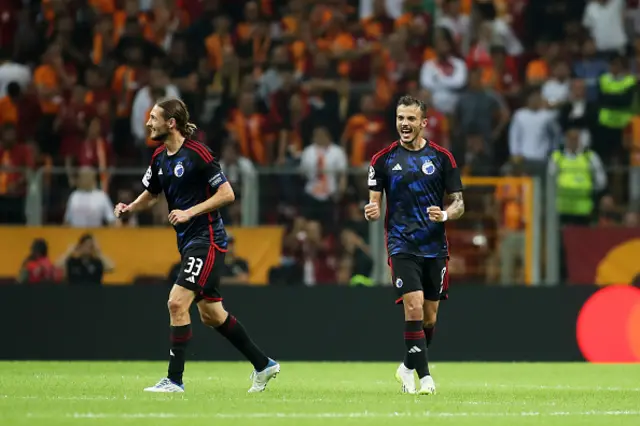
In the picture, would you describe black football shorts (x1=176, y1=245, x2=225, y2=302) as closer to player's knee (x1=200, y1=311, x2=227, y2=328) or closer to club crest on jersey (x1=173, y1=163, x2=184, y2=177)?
player's knee (x1=200, y1=311, x2=227, y2=328)

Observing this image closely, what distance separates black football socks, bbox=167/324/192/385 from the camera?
1031 cm

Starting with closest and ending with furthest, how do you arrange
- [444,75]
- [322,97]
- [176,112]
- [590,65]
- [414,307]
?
[176,112] → [414,307] → [322,97] → [444,75] → [590,65]

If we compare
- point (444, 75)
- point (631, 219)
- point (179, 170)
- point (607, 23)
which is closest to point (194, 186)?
point (179, 170)

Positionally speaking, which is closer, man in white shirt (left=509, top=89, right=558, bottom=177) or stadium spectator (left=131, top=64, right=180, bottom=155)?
man in white shirt (left=509, top=89, right=558, bottom=177)

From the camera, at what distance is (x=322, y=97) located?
20578mm

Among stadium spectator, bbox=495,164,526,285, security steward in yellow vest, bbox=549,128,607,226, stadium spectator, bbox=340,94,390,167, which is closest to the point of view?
stadium spectator, bbox=495,164,526,285

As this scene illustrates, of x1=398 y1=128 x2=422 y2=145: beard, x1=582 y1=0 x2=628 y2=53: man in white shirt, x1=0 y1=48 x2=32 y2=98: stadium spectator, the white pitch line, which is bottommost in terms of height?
the white pitch line

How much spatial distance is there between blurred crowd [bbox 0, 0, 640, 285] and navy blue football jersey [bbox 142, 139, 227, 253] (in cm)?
632

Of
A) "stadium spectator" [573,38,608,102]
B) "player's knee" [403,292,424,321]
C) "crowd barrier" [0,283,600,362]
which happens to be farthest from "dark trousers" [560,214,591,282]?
"player's knee" [403,292,424,321]

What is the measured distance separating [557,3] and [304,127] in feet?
19.3

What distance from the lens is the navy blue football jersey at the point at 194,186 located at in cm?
1048

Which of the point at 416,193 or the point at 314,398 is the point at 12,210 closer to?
the point at 416,193

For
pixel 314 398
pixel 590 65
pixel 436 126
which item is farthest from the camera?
pixel 590 65

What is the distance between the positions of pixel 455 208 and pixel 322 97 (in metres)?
10.0
